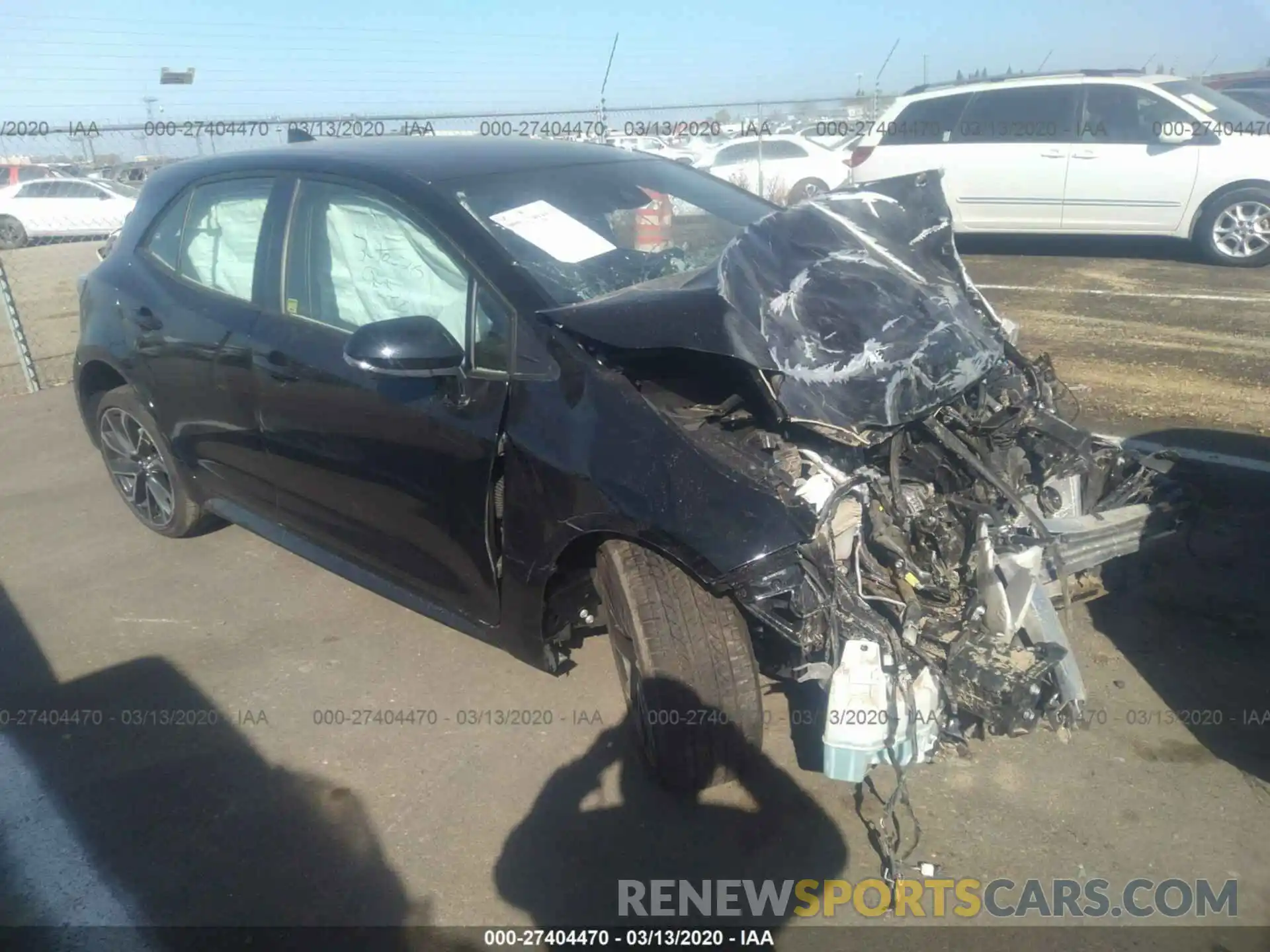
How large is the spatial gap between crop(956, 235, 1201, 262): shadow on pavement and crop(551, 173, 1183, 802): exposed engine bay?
796 cm

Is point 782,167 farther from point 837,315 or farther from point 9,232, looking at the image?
point 9,232

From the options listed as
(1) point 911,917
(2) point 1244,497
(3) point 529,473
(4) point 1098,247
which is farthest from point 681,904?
(4) point 1098,247

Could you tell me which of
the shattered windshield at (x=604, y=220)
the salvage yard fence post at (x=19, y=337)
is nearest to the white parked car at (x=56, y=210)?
the salvage yard fence post at (x=19, y=337)

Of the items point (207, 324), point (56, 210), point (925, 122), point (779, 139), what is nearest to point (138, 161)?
point (56, 210)

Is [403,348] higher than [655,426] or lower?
higher

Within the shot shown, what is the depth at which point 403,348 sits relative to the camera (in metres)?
2.74

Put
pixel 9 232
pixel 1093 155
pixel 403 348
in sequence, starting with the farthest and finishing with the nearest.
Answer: pixel 9 232 < pixel 1093 155 < pixel 403 348

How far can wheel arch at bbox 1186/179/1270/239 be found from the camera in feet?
29.5

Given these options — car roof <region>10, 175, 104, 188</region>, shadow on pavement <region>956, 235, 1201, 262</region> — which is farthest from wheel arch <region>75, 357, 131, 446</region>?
car roof <region>10, 175, 104, 188</region>

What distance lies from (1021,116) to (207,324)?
932cm

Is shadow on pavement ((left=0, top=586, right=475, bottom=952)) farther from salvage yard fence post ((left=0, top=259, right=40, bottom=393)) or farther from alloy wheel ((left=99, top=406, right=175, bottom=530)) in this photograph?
salvage yard fence post ((left=0, top=259, right=40, bottom=393))

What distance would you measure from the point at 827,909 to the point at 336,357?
226 cm

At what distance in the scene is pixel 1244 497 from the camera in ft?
14.4

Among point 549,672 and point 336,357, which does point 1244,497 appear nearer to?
point 549,672
